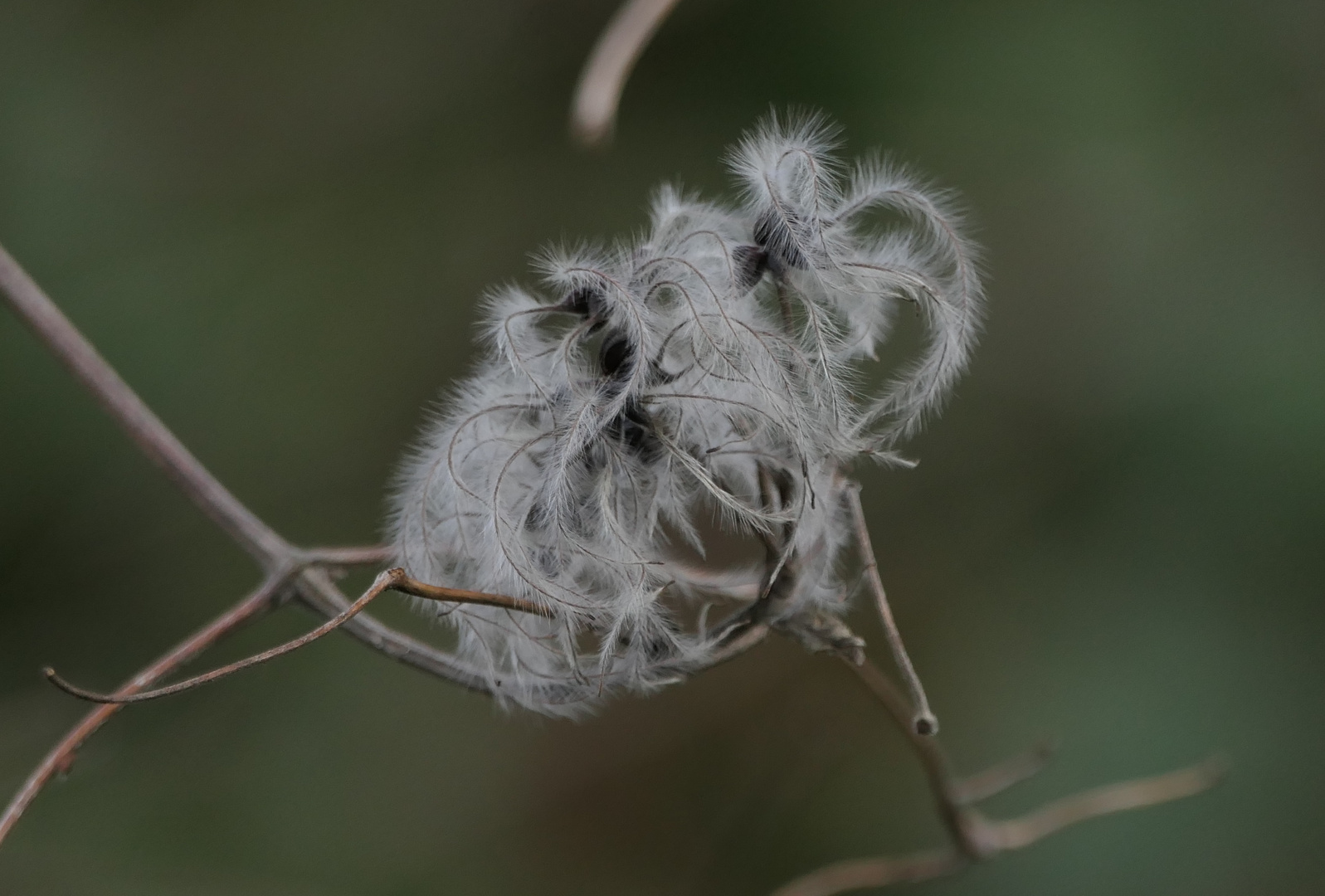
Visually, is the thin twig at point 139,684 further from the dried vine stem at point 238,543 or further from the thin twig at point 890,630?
the thin twig at point 890,630

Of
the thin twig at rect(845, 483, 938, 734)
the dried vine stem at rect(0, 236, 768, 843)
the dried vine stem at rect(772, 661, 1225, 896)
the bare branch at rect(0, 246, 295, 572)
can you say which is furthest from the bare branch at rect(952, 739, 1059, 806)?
the bare branch at rect(0, 246, 295, 572)

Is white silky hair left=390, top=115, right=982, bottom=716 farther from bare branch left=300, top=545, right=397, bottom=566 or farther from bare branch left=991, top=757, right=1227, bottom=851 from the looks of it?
bare branch left=991, top=757, right=1227, bottom=851

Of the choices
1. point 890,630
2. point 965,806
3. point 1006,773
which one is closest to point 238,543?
point 890,630

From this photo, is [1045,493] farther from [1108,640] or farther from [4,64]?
[4,64]

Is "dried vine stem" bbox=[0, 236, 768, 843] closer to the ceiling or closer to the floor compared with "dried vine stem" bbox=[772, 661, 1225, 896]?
closer to the ceiling

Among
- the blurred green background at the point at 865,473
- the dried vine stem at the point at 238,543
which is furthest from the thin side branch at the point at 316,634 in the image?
the blurred green background at the point at 865,473

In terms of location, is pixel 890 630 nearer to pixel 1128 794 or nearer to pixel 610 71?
pixel 610 71

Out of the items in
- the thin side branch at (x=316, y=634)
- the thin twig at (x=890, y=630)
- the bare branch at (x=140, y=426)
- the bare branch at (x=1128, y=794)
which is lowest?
the bare branch at (x=1128, y=794)
